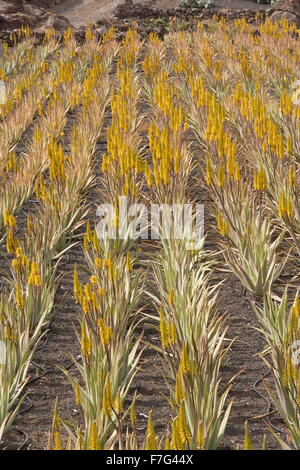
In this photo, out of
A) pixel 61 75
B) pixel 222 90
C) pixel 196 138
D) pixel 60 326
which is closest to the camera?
pixel 60 326

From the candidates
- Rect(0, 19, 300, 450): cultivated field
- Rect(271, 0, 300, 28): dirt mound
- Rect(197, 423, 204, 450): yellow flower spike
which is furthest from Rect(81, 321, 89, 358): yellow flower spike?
Rect(271, 0, 300, 28): dirt mound

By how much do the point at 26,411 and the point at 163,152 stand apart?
1830 mm

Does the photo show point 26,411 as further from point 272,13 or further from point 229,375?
point 272,13

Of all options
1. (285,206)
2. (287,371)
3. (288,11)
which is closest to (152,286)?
(285,206)

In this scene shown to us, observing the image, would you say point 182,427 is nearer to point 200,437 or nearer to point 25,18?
point 200,437

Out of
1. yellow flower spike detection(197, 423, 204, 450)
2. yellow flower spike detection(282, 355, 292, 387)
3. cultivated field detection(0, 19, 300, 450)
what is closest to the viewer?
yellow flower spike detection(197, 423, 204, 450)

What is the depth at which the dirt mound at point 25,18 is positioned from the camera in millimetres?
12156

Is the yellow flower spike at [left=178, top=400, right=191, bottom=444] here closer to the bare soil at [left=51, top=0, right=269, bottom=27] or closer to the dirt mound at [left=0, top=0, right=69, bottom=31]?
the dirt mound at [left=0, top=0, right=69, bottom=31]

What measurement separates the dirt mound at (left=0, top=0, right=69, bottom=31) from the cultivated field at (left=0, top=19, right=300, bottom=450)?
585 cm

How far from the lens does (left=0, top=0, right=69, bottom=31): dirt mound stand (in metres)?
12.2

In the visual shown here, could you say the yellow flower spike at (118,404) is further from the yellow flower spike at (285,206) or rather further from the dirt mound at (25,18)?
the dirt mound at (25,18)

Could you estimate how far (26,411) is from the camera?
8.50ft

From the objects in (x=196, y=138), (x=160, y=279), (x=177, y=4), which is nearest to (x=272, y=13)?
(x=177, y=4)
